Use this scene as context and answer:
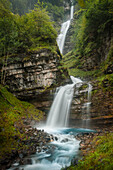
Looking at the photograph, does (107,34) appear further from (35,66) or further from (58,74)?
(35,66)

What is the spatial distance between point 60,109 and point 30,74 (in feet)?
19.3

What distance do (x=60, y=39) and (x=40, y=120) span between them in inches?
1236

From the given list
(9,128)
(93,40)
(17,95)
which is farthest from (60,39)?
(9,128)

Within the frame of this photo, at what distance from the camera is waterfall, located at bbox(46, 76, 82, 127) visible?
37.5 feet

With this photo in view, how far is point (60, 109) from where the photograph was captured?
40.0 ft

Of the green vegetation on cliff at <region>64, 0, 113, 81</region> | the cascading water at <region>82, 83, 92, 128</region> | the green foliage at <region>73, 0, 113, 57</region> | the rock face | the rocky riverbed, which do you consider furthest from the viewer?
the green foliage at <region>73, 0, 113, 57</region>

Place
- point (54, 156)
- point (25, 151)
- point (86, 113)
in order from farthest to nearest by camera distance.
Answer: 1. point (86, 113)
2. point (54, 156)
3. point (25, 151)

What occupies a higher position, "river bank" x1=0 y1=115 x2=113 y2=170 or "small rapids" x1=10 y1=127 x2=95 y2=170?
"river bank" x1=0 y1=115 x2=113 y2=170

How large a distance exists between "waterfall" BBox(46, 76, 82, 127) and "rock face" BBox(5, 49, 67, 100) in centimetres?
225

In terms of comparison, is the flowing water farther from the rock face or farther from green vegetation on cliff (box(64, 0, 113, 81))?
green vegetation on cliff (box(64, 0, 113, 81))

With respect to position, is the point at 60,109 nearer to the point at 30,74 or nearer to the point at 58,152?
the point at 30,74

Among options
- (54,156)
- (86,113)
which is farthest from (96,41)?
(54,156)

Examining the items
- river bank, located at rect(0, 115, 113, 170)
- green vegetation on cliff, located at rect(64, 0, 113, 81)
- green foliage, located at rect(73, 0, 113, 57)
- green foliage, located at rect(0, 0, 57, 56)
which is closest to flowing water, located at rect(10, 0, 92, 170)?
river bank, located at rect(0, 115, 113, 170)

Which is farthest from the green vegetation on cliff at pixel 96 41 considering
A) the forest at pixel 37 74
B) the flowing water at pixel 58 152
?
the flowing water at pixel 58 152
